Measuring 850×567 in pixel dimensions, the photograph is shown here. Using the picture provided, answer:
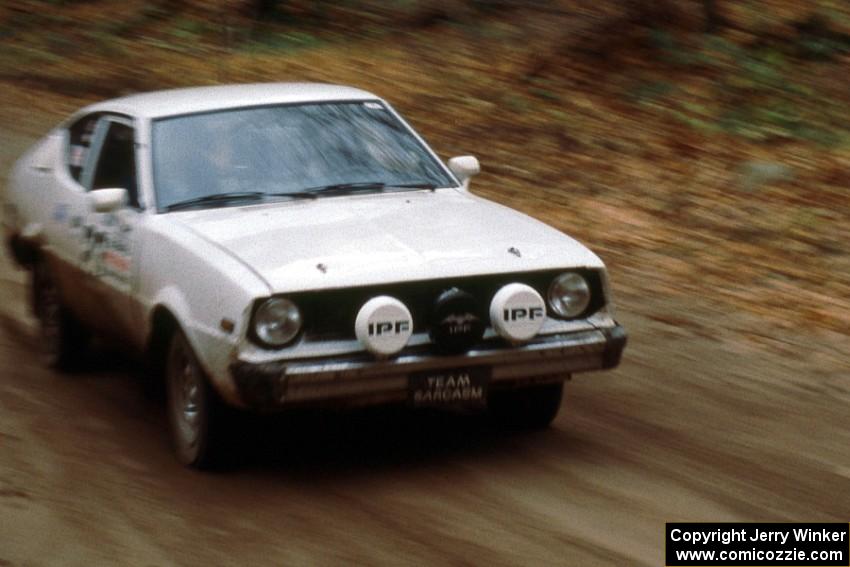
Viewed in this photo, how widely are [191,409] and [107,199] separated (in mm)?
1148

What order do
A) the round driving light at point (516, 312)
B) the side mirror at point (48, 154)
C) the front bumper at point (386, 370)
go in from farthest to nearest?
the side mirror at point (48, 154) < the round driving light at point (516, 312) < the front bumper at point (386, 370)

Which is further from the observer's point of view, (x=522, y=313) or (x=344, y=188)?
(x=344, y=188)

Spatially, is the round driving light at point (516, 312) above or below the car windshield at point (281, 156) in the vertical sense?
below

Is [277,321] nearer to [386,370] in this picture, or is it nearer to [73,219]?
[386,370]

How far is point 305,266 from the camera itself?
233 inches

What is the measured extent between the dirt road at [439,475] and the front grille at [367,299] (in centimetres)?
69

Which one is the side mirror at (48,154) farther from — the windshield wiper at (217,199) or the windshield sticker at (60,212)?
the windshield wiper at (217,199)

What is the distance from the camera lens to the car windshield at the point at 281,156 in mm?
6969

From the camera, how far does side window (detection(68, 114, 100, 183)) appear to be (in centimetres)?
799

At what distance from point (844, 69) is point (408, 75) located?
15.5 ft

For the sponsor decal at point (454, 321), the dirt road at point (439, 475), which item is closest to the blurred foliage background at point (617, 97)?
the dirt road at point (439, 475)

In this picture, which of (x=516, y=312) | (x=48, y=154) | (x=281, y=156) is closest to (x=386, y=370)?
(x=516, y=312)

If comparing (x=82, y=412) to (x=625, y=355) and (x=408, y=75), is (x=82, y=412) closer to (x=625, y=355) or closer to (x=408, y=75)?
(x=625, y=355)

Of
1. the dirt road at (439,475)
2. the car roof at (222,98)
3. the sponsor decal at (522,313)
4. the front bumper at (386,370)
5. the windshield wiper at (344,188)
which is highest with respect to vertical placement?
the car roof at (222,98)
